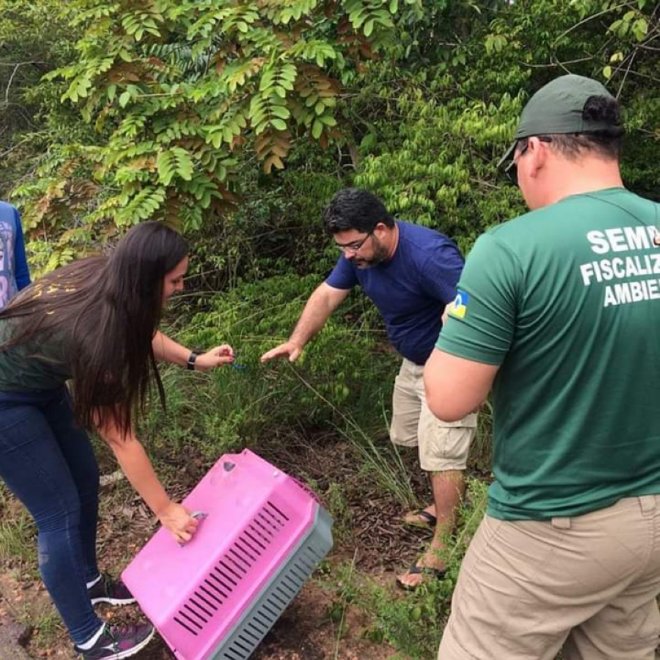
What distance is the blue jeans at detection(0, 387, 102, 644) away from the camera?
7.44 feet

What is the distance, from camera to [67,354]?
6.77 ft

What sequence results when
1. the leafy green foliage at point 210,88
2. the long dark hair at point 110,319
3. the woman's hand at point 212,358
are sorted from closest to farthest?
the long dark hair at point 110,319 → the woman's hand at point 212,358 → the leafy green foliage at point 210,88

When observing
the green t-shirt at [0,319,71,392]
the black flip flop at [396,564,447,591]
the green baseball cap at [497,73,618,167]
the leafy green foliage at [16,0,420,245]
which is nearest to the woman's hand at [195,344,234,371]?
the green t-shirt at [0,319,71,392]

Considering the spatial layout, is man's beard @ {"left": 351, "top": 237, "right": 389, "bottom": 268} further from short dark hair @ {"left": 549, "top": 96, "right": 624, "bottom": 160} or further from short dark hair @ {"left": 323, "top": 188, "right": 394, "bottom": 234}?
short dark hair @ {"left": 549, "top": 96, "right": 624, "bottom": 160}

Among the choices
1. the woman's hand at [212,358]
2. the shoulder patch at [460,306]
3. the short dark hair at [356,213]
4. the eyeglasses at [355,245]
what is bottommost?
the woman's hand at [212,358]

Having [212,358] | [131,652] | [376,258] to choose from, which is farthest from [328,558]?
[376,258]

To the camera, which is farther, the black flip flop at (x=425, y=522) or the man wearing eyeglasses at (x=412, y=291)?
the black flip flop at (x=425, y=522)

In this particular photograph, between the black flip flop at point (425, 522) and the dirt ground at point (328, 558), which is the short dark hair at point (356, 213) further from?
the black flip flop at point (425, 522)

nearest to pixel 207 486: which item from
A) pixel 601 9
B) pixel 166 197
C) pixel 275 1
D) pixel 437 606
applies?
pixel 437 606

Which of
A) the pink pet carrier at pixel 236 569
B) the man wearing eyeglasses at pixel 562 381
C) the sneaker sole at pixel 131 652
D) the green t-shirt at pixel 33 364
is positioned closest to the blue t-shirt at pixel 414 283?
the pink pet carrier at pixel 236 569

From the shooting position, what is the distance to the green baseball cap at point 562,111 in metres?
1.43

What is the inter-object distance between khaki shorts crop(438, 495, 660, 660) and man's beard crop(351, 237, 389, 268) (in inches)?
53.2

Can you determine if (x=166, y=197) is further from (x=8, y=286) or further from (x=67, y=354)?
(x=67, y=354)

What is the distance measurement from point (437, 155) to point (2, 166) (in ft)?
17.8
